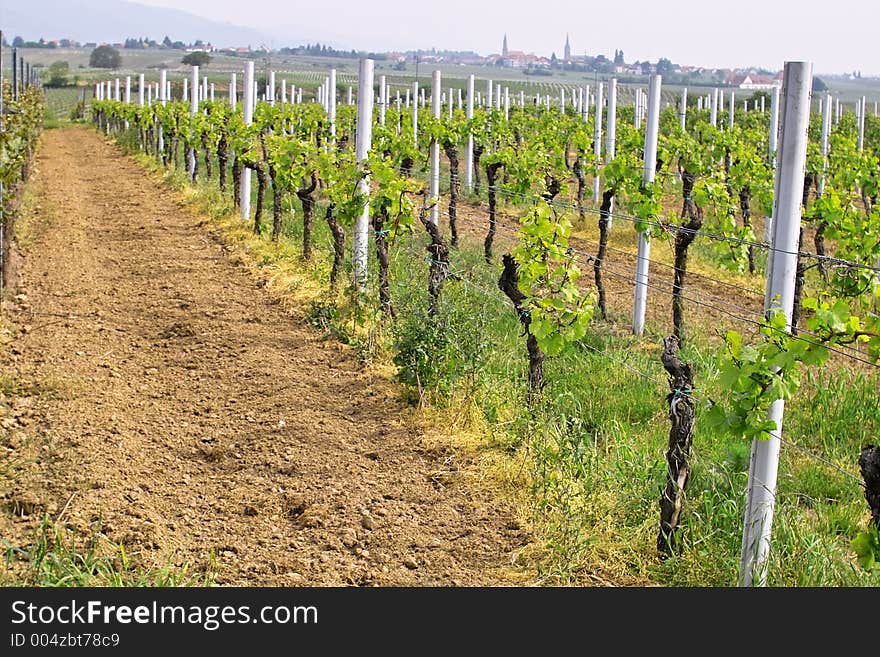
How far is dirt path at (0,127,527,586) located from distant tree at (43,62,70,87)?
244 feet

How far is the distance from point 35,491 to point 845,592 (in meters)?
3.90

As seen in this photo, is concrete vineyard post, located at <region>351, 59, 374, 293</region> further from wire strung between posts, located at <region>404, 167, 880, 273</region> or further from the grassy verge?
wire strung between posts, located at <region>404, 167, 880, 273</region>

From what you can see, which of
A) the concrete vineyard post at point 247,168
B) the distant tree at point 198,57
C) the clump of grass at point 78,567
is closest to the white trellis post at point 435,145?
the concrete vineyard post at point 247,168

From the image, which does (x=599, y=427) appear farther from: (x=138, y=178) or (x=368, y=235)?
(x=138, y=178)

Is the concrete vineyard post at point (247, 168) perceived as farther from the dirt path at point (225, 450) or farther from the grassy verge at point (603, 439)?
the grassy verge at point (603, 439)

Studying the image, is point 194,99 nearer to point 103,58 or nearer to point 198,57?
point 198,57

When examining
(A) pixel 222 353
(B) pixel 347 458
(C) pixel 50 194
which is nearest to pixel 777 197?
(B) pixel 347 458

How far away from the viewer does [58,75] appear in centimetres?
8025

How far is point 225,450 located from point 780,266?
3.56 metres

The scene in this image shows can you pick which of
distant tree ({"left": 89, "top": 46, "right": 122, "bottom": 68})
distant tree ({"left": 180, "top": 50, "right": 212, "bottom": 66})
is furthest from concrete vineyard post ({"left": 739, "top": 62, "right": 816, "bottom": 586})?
distant tree ({"left": 89, "top": 46, "right": 122, "bottom": 68})

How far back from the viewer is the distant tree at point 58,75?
79062mm

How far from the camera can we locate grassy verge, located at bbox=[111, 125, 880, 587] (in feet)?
15.9

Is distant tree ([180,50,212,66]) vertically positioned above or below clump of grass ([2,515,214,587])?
above

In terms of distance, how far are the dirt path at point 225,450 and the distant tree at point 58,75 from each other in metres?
74.3
